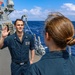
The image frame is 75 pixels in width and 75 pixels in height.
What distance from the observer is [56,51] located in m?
1.75

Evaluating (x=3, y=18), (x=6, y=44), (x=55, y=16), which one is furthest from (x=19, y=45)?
(x=3, y=18)

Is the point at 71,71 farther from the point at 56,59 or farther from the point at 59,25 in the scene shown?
the point at 59,25

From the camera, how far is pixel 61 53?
1760 mm

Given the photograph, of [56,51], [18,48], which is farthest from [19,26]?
[56,51]

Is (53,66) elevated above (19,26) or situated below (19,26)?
above

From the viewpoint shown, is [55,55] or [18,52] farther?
[18,52]

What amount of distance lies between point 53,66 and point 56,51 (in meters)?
0.12

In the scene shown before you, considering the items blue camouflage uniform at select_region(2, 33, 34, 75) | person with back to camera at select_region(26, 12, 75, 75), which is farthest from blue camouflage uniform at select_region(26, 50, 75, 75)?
blue camouflage uniform at select_region(2, 33, 34, 75)

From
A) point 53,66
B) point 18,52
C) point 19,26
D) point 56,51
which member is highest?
point 56,51

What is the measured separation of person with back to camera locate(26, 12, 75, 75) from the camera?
1.72m

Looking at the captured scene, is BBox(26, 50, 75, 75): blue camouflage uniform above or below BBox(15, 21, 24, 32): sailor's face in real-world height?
above

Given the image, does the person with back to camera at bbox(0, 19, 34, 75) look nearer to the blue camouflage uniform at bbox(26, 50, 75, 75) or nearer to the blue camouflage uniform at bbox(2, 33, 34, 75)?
the blue camouflage uniform at bbox(2, 33, 34, 75)

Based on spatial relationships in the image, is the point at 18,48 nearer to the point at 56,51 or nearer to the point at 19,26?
the point at 19,26

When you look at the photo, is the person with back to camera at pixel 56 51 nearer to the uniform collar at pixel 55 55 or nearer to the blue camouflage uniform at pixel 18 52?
the uniform collar at pixel 55 55
